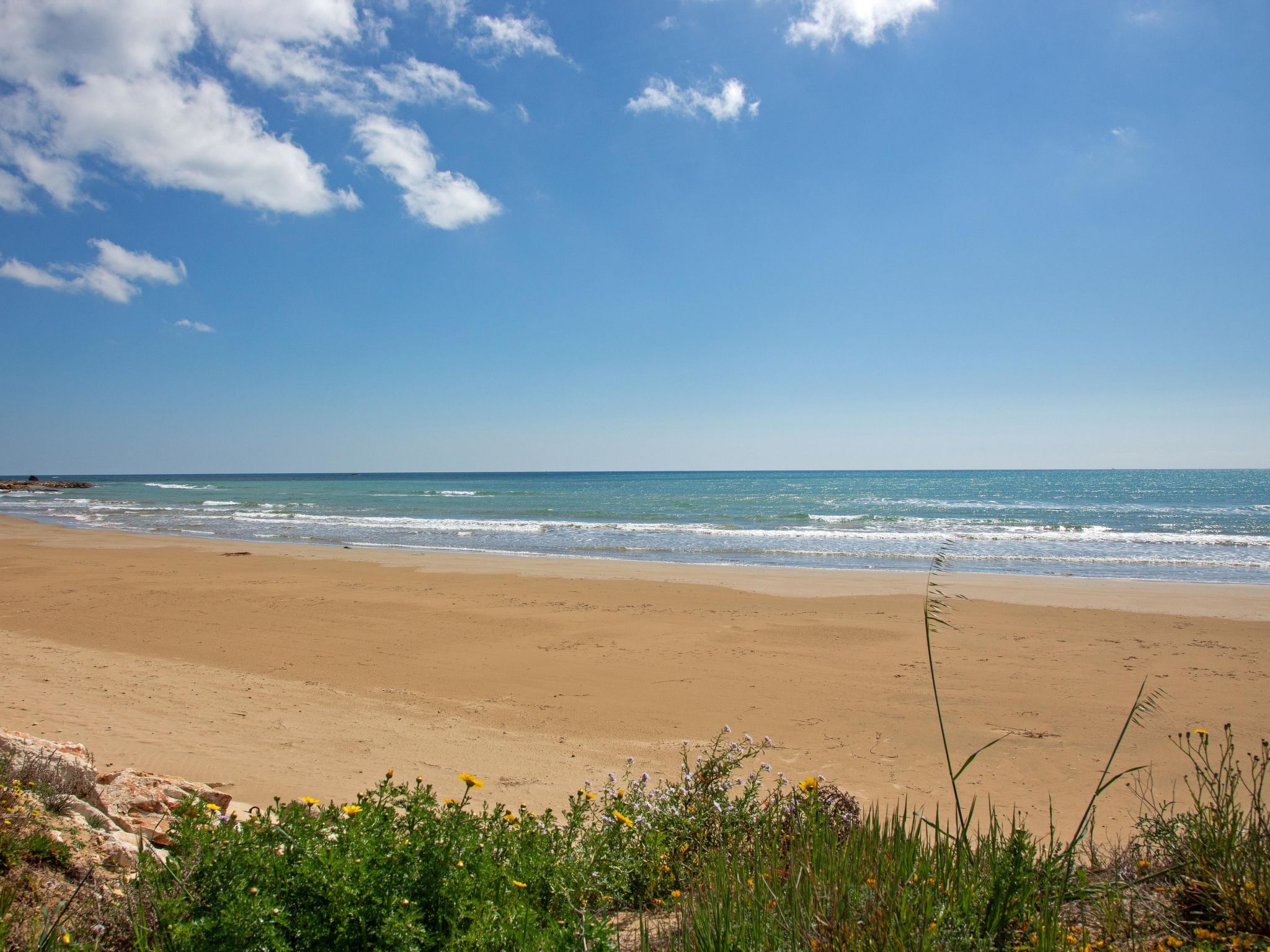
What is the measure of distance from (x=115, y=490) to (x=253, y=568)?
76.5 metres

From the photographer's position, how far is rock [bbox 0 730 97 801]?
3.20 meters

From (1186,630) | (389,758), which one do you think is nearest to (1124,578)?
(1186,630)

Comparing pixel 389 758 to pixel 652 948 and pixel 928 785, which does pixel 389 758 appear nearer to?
pixel 652 948

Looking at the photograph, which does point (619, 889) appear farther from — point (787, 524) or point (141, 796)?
point (787, 524)

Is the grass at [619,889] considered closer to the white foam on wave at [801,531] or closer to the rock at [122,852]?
the rock at [122,852]

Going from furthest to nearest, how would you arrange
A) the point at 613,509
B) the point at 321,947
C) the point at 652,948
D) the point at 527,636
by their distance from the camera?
the point at 613,509, the point at 527,636, the point at 652,948, the point at 321,947

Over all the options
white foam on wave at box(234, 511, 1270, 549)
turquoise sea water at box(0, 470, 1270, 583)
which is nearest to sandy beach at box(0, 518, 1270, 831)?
turquoise sea water at box(0, 470, 1270, 583)

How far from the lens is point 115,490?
76.6 metres

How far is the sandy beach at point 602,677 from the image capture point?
218 inches

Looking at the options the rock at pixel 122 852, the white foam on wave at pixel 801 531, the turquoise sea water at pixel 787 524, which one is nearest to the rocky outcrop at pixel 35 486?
the turquoise sea water at pixel 787 524

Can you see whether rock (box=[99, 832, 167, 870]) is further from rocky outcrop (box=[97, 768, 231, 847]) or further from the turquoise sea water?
the turquoise sea water

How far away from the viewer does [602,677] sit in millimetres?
8242

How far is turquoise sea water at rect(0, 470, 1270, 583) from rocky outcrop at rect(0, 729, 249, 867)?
16.9 metres

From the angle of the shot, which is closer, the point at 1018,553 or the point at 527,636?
the point at 527,636
